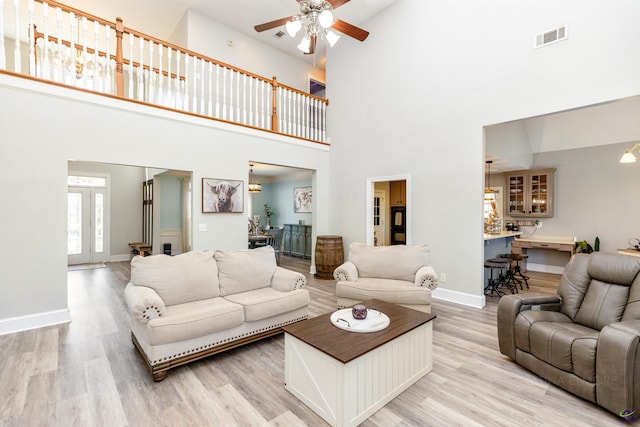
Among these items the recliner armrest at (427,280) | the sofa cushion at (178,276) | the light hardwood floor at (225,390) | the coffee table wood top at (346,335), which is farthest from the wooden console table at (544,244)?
the sofa cushion at (178,276)

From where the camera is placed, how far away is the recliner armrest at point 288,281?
11.0 ft

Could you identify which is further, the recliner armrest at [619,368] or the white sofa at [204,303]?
the white sofa at [204,303]

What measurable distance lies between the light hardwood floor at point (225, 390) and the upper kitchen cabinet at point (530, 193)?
5.15m

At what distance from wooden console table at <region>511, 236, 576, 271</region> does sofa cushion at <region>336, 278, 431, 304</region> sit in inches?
187

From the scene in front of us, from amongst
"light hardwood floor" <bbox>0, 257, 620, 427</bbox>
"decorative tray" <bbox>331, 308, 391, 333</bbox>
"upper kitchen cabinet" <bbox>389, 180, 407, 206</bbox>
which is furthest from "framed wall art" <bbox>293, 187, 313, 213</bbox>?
"decorative tray" <bbox>331, 308, 391, 333</bbox>

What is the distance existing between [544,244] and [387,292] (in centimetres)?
519

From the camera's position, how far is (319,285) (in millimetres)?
5422

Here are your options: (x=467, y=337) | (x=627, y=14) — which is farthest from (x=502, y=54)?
(x=467, y=337)

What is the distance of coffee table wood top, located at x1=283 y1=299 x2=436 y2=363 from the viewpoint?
6.26 ft

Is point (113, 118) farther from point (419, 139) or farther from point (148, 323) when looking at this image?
point (419, 139)

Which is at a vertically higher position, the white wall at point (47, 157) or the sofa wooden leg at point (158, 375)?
the white wall at point (47, 157)

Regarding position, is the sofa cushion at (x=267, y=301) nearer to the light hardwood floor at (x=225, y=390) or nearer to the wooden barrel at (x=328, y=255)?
the light hardwood floor at (x=225, y=390)

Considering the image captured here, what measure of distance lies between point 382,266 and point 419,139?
2368 mm

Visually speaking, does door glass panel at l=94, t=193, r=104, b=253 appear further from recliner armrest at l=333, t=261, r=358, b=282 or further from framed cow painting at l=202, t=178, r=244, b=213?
recliner armrest at l=333, t=261, r=358, b=282
